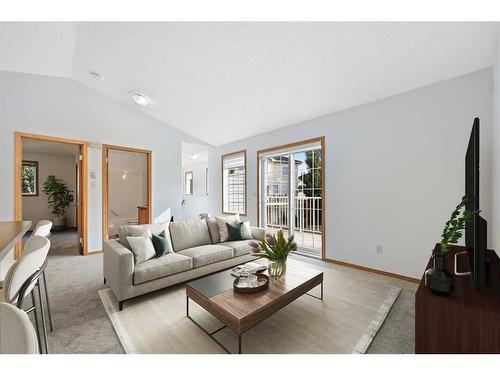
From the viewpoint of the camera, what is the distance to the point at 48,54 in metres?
3.19

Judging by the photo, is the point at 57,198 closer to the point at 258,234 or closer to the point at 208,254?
the point at 208,254

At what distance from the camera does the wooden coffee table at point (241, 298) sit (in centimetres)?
150

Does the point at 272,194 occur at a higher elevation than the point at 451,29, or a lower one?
lower

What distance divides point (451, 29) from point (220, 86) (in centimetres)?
261

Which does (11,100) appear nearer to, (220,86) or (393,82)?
(220,86)

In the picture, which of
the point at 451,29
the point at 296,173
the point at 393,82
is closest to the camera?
the point at 451,29

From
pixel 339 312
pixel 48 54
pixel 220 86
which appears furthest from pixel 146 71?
pixel 339 312

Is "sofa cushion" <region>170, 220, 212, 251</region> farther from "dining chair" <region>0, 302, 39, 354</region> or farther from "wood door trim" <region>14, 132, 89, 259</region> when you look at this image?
"dining chair" <region>0, 302, 39, 354</region>

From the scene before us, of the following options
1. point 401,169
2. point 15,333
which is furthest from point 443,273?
point 401,169

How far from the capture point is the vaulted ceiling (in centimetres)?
217

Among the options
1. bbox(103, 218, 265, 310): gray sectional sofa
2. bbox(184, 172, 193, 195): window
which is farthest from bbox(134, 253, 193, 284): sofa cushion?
bbox(184, 172, 193, 195): window

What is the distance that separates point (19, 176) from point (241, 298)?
4.11m

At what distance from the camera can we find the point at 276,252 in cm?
198
